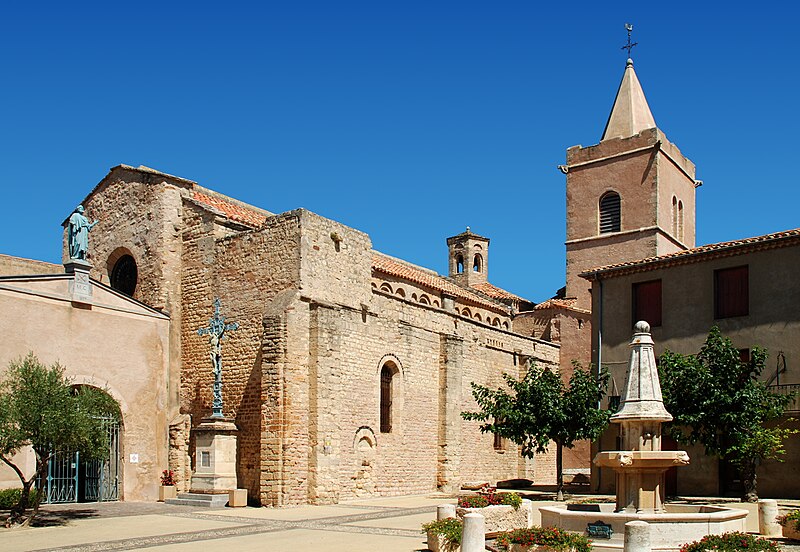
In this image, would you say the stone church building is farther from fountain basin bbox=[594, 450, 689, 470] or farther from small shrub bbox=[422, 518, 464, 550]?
fountain basin bbox=[594, 450, 689, 470]

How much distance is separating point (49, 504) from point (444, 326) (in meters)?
14.2

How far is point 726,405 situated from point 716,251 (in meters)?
4.91

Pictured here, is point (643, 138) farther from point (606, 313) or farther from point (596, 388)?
Result: point (596, 388)

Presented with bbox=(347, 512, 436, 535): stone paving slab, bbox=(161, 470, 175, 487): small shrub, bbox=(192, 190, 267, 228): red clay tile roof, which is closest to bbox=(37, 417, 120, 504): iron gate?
bbox=(161, 470, 175, 487): small shrub

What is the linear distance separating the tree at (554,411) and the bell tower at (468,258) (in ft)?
72.3

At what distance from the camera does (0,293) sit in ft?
66.9

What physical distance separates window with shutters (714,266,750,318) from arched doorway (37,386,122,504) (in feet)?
56.0

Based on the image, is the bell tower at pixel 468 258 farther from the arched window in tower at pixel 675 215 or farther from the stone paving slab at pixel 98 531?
the stone paving slab at pixel 98 531

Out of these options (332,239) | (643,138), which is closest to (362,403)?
(332,239)

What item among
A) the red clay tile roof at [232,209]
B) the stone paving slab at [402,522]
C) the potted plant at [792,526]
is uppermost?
the red clay tile roof at [232,209]

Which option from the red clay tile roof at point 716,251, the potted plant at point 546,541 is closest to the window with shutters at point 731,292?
the red clay tile roof at point 716,251

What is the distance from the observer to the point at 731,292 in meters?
24.8

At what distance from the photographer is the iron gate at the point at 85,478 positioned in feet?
70.0

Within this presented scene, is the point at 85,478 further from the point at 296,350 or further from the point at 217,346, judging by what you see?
the point at 296,350
